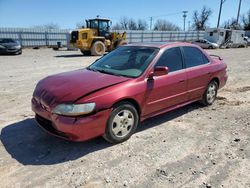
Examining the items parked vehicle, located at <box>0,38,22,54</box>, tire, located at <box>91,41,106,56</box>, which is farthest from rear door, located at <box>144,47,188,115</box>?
parked vehicle, located at <box>0,38,22,54</box>

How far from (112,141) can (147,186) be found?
3.70 feet

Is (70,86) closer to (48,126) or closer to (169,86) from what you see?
(48,126)

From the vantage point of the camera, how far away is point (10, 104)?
19.9ft

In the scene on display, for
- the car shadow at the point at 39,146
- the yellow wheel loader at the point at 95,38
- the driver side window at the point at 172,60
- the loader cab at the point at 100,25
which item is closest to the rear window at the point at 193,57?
the driver side window at the point at 172,60

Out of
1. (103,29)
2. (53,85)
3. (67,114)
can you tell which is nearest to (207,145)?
(67,114)

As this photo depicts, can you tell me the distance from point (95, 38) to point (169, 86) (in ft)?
51.3

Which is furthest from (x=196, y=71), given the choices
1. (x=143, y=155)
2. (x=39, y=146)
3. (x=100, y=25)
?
(x=100, y=25)

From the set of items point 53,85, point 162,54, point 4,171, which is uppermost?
point 162,54

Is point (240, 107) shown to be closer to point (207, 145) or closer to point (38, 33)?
point (207, 145)

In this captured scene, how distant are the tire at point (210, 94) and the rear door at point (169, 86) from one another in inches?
33.0

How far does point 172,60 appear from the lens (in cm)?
484

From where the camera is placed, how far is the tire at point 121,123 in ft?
12.4

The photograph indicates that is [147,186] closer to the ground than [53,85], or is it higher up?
closer to the ground

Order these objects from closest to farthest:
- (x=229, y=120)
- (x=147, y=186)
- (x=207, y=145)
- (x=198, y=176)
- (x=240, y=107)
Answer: (x=147, y=186) < (x=198, y=176) < (x=207, y=145) < (x=229, y=120) < (x=240, y=107)
